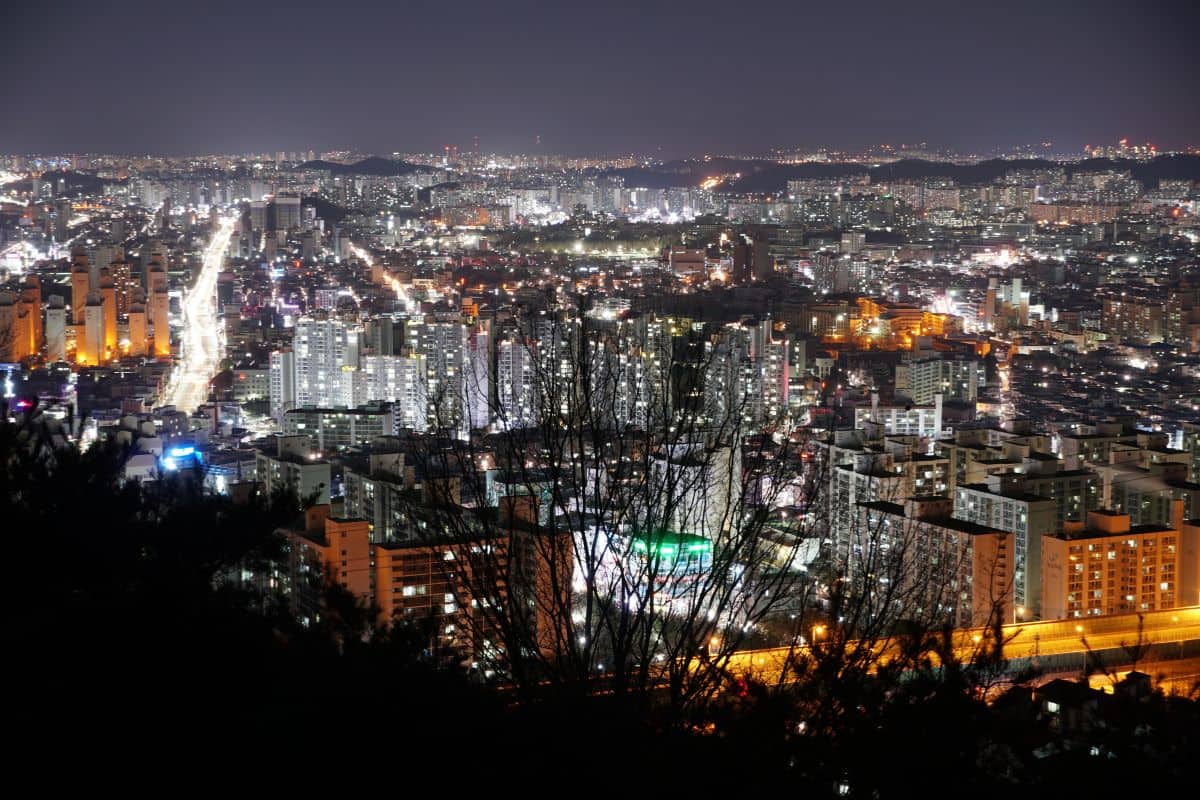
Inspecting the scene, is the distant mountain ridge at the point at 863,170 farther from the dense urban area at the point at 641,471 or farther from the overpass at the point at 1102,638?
the overpass at the point at 1102,638

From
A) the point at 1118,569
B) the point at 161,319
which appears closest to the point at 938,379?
the point at 1118,569

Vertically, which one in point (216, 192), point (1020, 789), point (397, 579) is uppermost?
point (216, 192)

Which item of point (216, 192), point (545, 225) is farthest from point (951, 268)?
point (216, 192)

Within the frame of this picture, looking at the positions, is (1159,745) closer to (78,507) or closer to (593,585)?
(593,585)

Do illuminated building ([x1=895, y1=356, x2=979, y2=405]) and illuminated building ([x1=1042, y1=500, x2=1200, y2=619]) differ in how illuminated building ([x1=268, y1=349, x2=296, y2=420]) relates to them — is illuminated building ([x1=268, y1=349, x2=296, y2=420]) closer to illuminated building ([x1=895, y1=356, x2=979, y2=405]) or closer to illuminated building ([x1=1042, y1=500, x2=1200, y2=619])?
illuminated building ([x1=895, y1=356, x2=979, y2=405])

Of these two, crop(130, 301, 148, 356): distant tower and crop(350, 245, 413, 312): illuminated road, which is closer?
crop(130, 301, 148, 356): distant tower

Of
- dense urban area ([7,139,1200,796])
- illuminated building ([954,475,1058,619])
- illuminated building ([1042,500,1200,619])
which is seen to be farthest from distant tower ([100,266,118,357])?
illuminated building ([1042,500,1200,619])

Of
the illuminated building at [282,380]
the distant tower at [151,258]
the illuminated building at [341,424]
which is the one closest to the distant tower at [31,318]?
the distant tower at [151,258]
